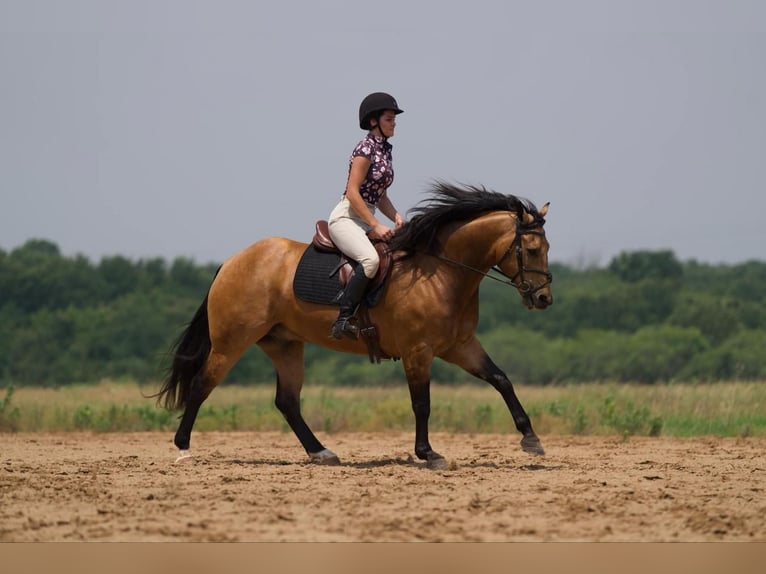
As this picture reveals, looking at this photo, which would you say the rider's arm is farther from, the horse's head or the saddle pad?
the horse's head

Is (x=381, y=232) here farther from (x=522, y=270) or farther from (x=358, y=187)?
(x=522, y=270)

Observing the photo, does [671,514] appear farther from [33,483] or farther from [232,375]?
[232,375]

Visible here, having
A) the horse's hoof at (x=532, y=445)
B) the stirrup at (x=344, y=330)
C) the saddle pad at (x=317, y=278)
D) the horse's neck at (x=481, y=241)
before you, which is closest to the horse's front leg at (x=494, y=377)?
the horse's hoof at (x=532, y=445)

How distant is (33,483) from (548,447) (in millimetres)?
5748

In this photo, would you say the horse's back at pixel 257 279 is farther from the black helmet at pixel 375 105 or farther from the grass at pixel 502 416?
the grass at pixel 502 416

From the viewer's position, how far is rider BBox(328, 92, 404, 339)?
1003cm

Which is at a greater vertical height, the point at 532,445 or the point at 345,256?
the point at 345,256

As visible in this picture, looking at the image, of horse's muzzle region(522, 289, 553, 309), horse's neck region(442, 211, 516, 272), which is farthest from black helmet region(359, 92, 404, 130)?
horse's muzzle region(522, 289, 553, 309)

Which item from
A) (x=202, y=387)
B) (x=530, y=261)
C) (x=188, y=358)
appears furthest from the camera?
(x=188, y=358)

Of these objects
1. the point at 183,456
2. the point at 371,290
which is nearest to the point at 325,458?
the point at 183,456

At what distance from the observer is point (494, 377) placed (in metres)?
10.4

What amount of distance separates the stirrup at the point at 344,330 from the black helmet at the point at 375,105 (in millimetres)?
1775

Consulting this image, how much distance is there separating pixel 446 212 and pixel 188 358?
3.06 meters

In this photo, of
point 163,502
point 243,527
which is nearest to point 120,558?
point 243,527
